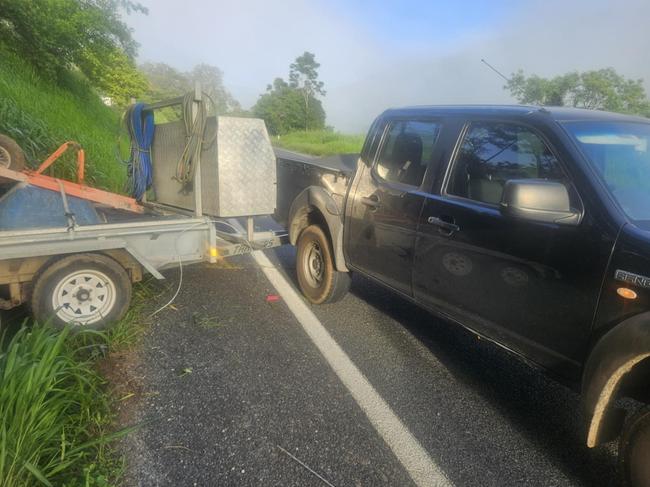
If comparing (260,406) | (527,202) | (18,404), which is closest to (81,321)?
(18,404)

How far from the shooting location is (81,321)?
3426mm

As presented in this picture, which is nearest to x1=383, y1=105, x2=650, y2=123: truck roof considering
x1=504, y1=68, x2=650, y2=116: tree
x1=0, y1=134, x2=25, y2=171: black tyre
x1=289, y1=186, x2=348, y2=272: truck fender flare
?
x1=289, y1=186, x2=348, y2=272: truck fender flare

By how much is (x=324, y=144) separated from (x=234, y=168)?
3728 centimetres

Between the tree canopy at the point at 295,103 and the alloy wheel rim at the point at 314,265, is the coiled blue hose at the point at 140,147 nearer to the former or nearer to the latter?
the alloy wheel rim at the point at 314,265

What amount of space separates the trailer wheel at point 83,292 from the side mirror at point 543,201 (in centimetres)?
303

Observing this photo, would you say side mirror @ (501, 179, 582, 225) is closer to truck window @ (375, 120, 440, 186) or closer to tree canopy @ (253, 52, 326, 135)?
Answer: truck window @ (375, 120, 440, 186)

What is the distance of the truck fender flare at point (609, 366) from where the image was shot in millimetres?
1812

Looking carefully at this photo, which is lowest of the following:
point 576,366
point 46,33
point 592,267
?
point 576,366

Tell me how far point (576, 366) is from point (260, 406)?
1842 mm

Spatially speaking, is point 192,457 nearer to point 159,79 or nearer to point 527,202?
point 527,202

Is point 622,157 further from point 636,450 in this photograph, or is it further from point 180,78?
point 180,78

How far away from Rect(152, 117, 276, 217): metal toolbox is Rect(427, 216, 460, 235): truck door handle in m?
2.06

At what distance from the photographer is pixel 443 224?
9.58ft

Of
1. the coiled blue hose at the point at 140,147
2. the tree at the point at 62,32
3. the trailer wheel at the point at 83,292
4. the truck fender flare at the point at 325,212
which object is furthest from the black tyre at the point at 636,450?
the tree at the point at 62,32
